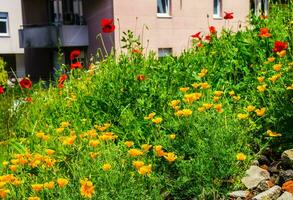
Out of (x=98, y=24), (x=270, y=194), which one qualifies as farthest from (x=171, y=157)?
(x=98, y=24)

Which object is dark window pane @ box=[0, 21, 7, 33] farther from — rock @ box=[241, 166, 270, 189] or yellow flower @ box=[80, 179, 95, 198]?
yellow flower @ box=[80, 179, 95, 198]

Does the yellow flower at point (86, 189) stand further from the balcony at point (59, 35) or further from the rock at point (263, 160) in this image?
the balcony at point (59, 35)

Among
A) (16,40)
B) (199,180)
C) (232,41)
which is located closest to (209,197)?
(199,180)

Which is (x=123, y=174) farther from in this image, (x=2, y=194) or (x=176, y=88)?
(x=176, y=88)

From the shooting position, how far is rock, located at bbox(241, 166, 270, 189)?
147 inches

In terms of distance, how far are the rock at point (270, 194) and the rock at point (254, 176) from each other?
176 millimetres

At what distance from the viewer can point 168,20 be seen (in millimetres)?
25172

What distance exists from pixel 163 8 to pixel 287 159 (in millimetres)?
22173

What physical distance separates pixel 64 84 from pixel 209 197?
3.62 meters

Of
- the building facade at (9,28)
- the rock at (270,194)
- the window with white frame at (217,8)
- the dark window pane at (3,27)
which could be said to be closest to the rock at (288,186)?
the rock at (270,194)

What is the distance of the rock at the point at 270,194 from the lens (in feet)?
11.4

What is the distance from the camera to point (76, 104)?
5660mm

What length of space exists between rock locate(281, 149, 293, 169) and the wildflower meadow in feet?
0.54

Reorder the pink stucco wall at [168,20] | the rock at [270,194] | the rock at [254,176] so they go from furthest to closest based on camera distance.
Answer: the pink stucco wall at [168,20]
the rock at [254,176]
the rock at [270,194]
